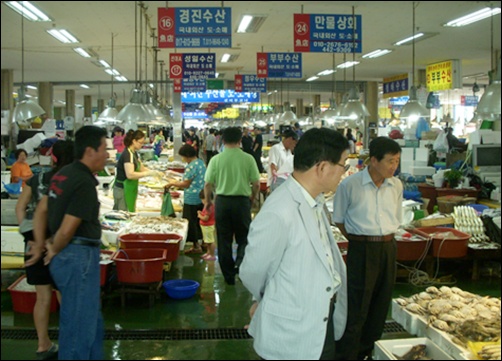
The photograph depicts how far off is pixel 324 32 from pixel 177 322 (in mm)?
5788

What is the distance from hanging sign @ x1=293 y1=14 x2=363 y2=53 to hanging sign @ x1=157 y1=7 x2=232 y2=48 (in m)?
1.36

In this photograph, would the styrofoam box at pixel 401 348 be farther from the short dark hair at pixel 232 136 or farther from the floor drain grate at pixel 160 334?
the short dark hair at pixel 232 136

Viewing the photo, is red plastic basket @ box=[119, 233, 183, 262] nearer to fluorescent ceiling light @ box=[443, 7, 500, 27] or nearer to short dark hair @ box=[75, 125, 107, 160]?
short dark hair @ box=[75, 125, 107, 160]

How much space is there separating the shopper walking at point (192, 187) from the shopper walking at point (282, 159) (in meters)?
1.76

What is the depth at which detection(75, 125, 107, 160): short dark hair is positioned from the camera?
414cm

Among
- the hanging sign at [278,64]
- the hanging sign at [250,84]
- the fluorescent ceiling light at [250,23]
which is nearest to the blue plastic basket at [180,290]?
the fluorescent ceiling light at [250,23]

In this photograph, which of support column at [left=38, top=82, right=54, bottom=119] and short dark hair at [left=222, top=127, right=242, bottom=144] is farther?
support column at [left=38, top=82, right=54, bottom=119]

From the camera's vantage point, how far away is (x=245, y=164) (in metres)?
7.16

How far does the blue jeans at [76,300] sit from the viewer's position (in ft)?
13.2

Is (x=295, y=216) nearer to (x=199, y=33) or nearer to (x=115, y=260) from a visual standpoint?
(x=115, y=260)

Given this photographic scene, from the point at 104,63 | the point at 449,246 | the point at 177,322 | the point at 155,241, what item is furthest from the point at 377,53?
the point at 177,322

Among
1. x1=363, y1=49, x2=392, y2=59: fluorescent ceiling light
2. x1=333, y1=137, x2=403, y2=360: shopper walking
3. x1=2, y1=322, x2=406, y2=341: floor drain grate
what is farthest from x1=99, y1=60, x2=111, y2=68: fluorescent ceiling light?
x1=333, y1=137, x2=403, y2=360: shopper walking

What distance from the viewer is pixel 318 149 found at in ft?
9.77

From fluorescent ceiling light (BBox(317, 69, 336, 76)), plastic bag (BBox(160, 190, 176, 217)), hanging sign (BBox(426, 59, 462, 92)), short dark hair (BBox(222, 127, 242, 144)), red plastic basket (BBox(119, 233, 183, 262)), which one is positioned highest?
fluorescent ceiling light (BBox(317, 69, 336, 76))
